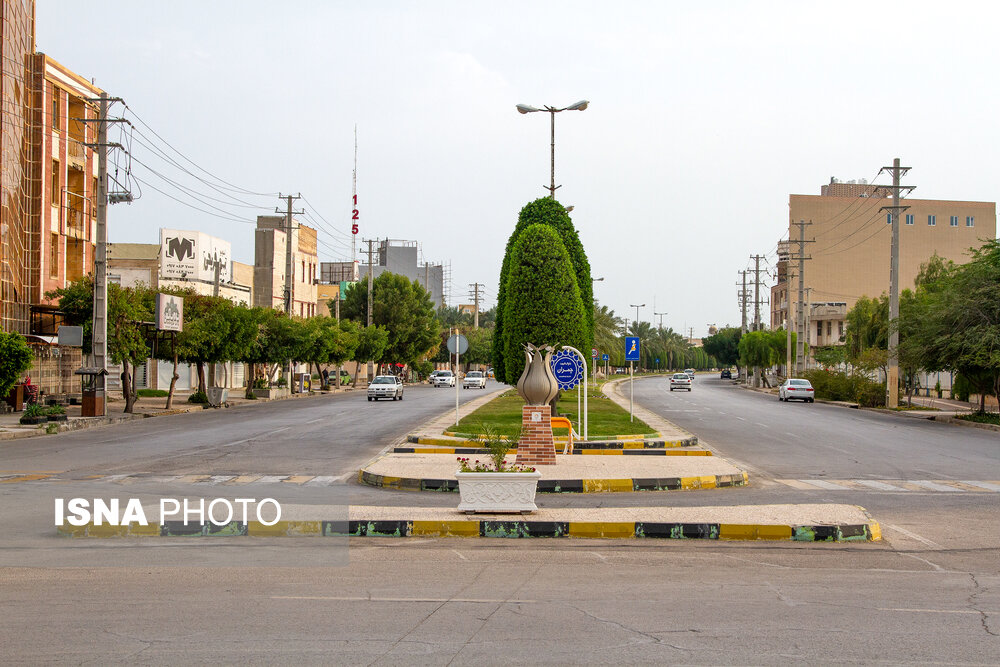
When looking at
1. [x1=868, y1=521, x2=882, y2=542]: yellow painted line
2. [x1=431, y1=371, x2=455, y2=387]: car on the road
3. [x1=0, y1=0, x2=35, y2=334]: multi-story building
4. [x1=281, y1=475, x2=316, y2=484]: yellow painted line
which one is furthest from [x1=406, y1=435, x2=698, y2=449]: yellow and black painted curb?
[x1=431, y1=371, x2=455, y2=387]: car on the road

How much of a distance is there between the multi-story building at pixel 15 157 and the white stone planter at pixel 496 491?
35474 millimetres

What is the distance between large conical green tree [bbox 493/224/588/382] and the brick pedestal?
1050cm

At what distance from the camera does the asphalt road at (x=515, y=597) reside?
6.27 m

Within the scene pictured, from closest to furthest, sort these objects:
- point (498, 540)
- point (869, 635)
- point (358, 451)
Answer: point (869, 635)
point (498, 540)
point (358, 451)

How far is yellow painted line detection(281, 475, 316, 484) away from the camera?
16612 millimetres

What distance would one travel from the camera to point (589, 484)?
52.3ft

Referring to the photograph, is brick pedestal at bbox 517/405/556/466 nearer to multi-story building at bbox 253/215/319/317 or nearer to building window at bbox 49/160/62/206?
building window at bbox 49/160/62/206

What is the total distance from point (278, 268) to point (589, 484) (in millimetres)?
75078

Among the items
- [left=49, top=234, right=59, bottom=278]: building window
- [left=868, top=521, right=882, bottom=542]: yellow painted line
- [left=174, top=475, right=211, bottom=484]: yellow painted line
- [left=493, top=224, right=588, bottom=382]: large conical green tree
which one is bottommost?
[left=174, top=475, right=211, bottom=484]: yellow painted line

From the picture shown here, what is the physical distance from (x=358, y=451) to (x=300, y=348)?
36292 millimetres

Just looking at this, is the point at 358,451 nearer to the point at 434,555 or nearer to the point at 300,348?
the point at 434,555

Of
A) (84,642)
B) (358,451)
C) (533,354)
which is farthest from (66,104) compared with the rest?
(84,642)

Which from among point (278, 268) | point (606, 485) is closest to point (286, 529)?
point (606, 485)

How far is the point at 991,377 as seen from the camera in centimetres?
4031
